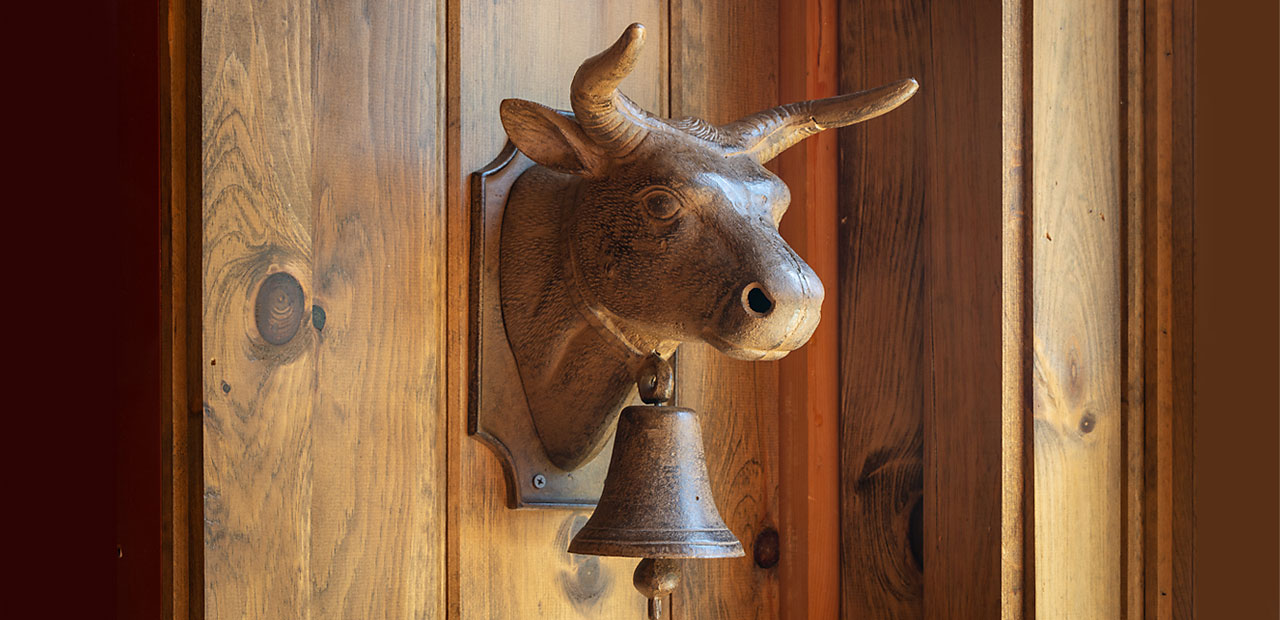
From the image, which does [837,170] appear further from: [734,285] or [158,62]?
[158,62]

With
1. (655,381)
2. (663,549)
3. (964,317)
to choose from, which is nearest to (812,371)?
(964,317)

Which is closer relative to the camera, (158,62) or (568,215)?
(158,62)

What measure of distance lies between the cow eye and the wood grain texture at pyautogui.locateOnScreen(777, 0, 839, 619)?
0.33m

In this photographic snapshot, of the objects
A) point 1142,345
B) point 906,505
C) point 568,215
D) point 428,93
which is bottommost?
point 906,505

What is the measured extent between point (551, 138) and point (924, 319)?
44 centimetres

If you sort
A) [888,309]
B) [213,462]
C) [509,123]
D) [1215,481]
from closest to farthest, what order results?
1. [213,462]
2. [509,123]
3. [1215,481]
4. [888,309]

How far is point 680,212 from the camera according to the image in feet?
3.66

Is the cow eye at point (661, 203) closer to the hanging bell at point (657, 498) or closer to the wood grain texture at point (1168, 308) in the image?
the hanging bell at point (657, 498)

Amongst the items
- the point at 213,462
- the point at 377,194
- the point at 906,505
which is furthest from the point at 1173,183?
the point at 213,462

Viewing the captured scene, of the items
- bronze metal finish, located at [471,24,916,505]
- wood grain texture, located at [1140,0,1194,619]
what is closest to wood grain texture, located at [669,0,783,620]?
bronze metal finish, located at [471,24,916,505]

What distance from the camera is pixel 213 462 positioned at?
1.03 meters

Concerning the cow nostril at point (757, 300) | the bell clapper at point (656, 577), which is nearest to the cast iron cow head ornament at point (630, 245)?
the cow nostril at point (757, 300)

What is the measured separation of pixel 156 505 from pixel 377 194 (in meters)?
0.31

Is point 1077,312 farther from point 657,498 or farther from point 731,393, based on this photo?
point 657,498
